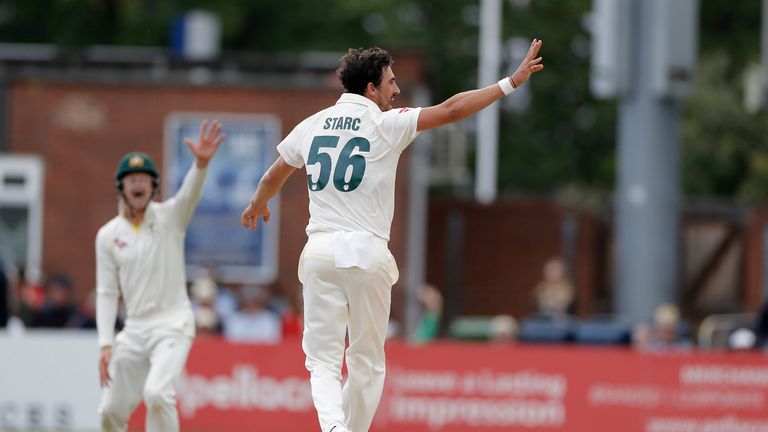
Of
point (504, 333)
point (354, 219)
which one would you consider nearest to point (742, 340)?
point (504, 333)

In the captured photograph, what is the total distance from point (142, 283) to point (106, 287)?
11.5 inches

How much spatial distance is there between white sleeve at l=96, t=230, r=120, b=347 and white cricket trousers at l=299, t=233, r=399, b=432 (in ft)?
7.44

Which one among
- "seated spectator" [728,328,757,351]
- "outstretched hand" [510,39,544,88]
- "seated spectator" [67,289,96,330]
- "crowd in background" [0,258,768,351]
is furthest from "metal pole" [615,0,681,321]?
"outstretched hand" [510,39,544,88]

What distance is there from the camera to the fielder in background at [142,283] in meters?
11.2

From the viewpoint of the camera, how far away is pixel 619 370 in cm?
1753

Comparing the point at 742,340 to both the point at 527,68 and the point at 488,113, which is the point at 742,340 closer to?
the point at 488,113

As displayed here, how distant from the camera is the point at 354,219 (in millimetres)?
9359

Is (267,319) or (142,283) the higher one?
(142,283)

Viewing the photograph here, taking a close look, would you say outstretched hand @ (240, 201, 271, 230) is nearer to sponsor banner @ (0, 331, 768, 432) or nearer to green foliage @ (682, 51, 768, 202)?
sponsor banner @ (0, 331, 768, 432)

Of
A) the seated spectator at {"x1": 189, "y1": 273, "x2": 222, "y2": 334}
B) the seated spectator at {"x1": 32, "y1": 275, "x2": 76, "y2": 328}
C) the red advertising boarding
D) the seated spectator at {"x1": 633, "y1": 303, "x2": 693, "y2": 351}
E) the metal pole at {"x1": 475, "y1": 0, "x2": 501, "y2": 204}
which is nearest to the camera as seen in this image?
the red advertising boarding

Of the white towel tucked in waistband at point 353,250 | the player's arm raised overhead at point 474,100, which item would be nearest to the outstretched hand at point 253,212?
the white towel tucked in waistband at point 353,250

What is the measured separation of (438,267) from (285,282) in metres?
3.31

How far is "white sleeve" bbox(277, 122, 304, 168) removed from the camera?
9.60m

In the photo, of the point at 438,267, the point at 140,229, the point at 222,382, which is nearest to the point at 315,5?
the point at 438,267
